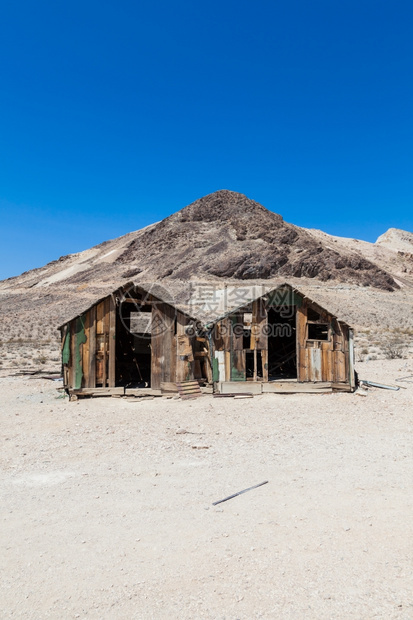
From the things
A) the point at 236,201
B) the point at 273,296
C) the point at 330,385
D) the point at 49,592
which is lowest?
the point at 49,592

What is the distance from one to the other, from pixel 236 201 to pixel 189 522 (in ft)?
321

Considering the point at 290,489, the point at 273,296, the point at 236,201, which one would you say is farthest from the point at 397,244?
the point at 290,489

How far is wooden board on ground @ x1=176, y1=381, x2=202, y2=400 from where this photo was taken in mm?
14938

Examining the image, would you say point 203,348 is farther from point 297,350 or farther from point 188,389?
point 297,350

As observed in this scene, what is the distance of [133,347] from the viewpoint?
19656 millimetres

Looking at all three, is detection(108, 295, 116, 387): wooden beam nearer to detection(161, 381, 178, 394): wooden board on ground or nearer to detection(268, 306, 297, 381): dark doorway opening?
detection(161, 381, 178, 394): wooden board on ground

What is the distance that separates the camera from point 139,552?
4.93 metres

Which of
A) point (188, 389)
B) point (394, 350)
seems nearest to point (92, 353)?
point (188, 389)

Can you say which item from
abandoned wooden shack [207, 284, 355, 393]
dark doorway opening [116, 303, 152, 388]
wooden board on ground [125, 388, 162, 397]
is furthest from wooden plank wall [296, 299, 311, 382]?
dark doorway opening [116, 303, 152, 388]

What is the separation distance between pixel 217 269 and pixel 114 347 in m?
58.6

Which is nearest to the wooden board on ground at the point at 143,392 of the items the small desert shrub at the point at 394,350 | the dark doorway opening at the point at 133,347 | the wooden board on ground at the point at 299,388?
the dark doorway opening at the point at 133,347

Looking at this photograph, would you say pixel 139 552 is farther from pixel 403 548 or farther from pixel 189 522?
pixel 403 548

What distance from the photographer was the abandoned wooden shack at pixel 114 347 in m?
15.0

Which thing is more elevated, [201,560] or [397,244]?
[397,244]
